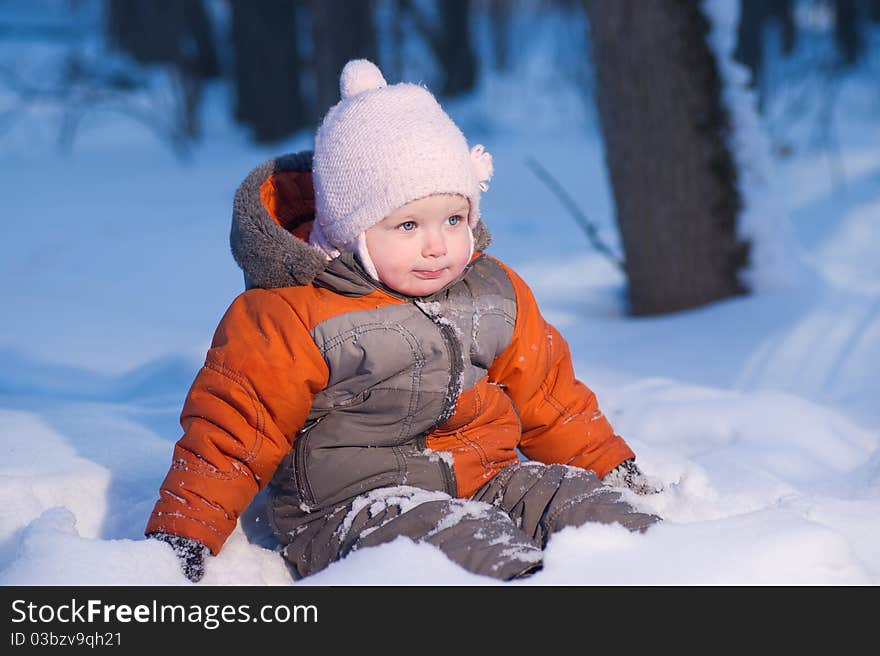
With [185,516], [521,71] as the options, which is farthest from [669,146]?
[521,71]

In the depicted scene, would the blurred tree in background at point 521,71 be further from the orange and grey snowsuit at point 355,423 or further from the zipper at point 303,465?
the zipper at point 303,465

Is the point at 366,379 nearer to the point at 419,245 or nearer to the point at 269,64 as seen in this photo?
the point at 419,245

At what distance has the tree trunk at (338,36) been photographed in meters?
6.75

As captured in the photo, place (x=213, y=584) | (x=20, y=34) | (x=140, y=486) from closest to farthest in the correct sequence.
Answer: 1. (x=213, y=584)
2. (x=140, y=486)
3. (x=20, y=34)

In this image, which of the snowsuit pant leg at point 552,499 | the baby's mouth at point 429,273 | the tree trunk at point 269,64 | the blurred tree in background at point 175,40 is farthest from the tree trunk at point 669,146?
the blurred tree in background at point 175,40

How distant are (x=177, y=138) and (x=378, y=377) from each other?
693 cm

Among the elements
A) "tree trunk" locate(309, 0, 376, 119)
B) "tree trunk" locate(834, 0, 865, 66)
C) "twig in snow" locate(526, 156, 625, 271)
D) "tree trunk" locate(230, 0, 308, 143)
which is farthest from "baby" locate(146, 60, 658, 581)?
"tree trunk" locate(834, 0, 865, 66)

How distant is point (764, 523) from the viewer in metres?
1.76

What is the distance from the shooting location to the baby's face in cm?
193

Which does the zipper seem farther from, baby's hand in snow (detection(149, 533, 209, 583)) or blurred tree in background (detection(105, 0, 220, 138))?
blurred tree in background (detection(105, 0, 220, 138))

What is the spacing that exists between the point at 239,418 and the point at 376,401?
10.6 inches
